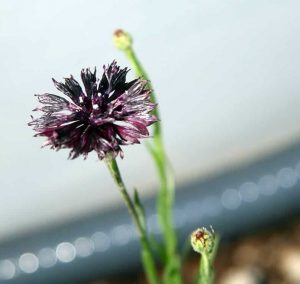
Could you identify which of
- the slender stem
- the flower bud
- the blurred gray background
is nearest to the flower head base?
the slender stem

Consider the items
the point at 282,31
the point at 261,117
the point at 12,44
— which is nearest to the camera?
the point at 12,44

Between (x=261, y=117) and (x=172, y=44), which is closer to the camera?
(x=172, y=44)

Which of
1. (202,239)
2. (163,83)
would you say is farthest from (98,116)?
(163,83)

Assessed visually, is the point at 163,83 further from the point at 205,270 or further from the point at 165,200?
the point at 205,270

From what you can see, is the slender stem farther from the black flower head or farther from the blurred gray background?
the blurred gray background

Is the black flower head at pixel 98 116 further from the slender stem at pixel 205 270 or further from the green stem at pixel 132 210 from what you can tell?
the slender stem at pixel 205 270

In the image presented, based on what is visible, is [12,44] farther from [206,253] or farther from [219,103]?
[206,253]

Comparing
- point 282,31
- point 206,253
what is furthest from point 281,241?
point 206,253
